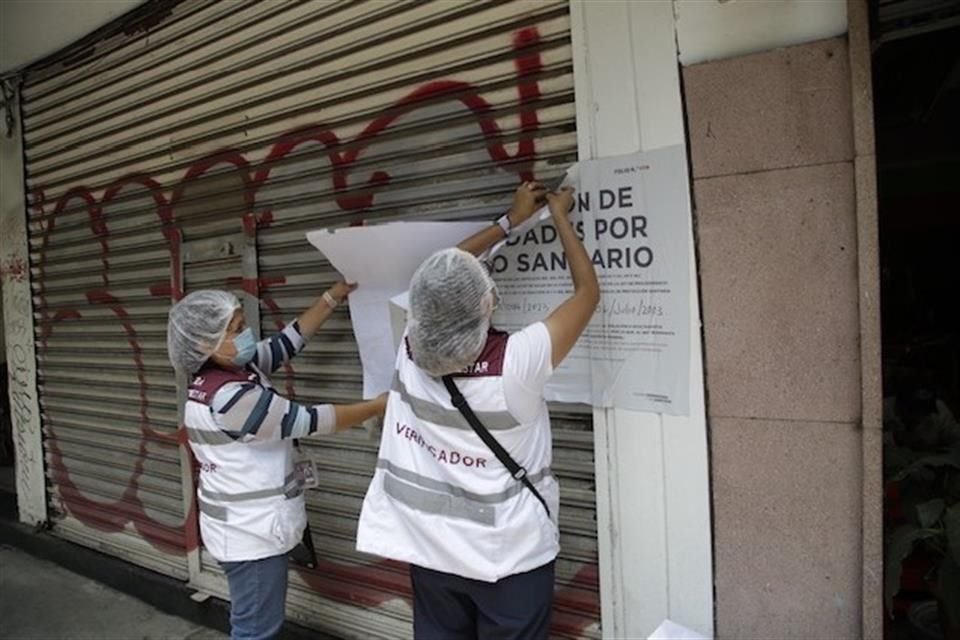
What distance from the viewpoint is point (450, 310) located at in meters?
1.84

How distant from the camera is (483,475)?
196 cm

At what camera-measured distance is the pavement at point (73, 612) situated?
3.97 meters

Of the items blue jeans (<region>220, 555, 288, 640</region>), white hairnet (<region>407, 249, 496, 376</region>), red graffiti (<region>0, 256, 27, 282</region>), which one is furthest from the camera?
red graffiti (<region>0, 256, 27, 282</region>)

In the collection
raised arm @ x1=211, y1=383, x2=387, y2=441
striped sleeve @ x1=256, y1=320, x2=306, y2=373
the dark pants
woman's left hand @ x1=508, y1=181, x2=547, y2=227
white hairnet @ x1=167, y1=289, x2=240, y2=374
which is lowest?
the dark pants

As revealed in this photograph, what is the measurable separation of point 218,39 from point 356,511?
104 inches

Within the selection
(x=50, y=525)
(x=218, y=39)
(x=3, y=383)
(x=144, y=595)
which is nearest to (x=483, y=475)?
(x=218, y=39)

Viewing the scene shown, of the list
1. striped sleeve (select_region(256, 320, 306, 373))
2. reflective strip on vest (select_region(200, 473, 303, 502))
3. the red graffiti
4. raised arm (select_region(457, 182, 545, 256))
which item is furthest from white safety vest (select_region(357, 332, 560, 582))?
the red graffiti

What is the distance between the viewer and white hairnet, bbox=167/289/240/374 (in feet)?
7.90

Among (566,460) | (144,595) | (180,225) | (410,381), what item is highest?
→ (180,225)

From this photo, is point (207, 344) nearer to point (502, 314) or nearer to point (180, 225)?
point (502, 314)

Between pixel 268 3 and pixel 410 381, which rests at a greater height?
pixel 268 3

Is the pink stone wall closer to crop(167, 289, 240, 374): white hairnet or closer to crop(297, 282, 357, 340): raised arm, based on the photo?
crop(297, 282, 357, 340): raised arm

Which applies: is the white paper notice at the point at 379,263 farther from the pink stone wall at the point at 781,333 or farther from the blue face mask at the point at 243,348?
the pink stone wall at the point at 781,333

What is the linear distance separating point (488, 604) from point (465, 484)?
1.30ft
